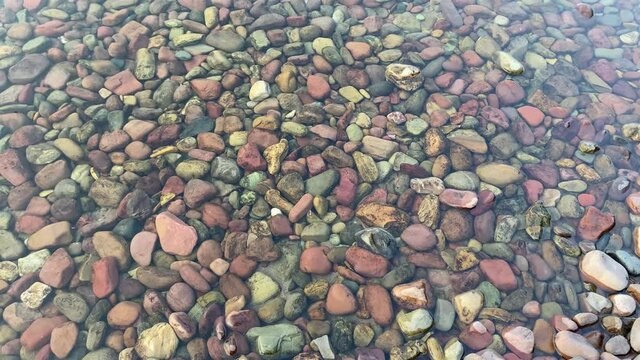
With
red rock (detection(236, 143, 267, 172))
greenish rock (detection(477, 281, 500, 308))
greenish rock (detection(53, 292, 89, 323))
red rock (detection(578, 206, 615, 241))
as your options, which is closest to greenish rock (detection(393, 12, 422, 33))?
red rock (detection(236, 143, 267, 172))

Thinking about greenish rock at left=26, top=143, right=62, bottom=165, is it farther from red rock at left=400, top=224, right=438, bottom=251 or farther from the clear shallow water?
red rock at left=400, top=224, right=438, bottom=251

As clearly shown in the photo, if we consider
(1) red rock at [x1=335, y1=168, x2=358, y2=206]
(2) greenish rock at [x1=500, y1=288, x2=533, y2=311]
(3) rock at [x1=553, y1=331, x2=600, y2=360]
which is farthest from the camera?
(1) red rock at [x1=335, y1=168, x2=358, y2=206]

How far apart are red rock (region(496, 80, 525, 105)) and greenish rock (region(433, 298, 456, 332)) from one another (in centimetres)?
251

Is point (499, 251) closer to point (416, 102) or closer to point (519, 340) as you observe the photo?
point (519, 340)

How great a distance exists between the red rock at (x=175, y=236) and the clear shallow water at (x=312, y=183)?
0.7 inches

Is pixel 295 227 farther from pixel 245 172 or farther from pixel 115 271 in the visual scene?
pixel 115 271

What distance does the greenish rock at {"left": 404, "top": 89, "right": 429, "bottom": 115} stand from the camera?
489 cm

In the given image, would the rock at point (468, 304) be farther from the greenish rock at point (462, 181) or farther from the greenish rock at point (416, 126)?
the greenish rock at point (416, 126)

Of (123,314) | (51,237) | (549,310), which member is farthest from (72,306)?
(549,310)

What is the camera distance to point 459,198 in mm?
4180

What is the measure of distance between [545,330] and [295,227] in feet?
7.09

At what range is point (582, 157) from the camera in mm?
4660

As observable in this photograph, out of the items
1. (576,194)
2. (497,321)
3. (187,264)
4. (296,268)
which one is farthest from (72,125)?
(576,194)

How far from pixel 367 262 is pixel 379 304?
357mm
